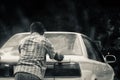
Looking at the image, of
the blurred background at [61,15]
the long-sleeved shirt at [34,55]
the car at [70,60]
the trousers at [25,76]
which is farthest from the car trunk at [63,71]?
the blurred background at [61,15]

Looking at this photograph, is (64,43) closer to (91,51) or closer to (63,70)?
(91,51)

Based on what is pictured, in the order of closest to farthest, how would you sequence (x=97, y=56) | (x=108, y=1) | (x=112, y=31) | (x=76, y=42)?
1. (x=76, y=42)
2. (x=97, y=56)
3. (x=112, y=31)
4. (x=108, y=1)

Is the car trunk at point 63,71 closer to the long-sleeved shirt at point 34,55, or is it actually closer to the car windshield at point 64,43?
the long-sleeved shirt at point 34,55

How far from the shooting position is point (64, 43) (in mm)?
9125

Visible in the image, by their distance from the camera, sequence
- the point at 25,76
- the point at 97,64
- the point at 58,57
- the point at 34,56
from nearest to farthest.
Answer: the point at 25,76 < the point at 34,56 < the point at 58,57 < the point at 97,64

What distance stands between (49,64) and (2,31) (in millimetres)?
17908

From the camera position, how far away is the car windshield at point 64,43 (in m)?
8.79

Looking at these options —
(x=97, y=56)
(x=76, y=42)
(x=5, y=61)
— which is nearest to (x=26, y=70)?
(x=5, y=61)

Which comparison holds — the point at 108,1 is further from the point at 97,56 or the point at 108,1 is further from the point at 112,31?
the point at 97,56

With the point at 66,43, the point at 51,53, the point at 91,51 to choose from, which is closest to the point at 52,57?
the point at 51,53

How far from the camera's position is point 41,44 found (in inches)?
301

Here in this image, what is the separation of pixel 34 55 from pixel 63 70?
66 cm

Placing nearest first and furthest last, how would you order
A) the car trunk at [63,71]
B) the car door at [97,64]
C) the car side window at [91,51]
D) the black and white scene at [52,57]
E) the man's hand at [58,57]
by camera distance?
the black and white scene at [52,57] → the man's hand at [58,57] → the car trunk at [63,71] → the car door at [97,64] → the car side window at [91,51]

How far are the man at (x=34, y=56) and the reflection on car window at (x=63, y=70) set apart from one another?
0.28 m
